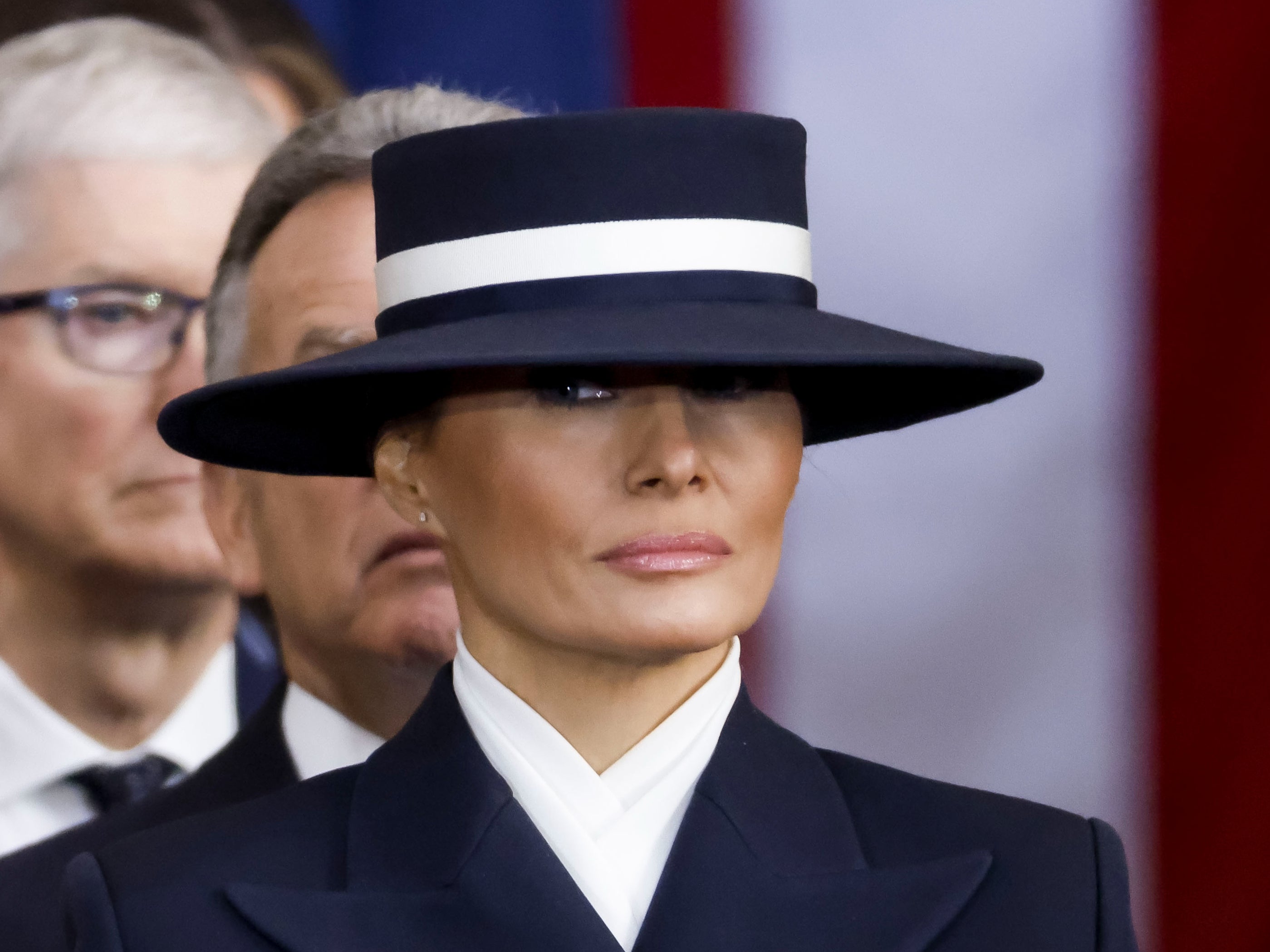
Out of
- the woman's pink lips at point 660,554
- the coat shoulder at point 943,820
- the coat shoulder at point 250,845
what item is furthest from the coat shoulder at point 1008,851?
the coat shoulder at point 250,845

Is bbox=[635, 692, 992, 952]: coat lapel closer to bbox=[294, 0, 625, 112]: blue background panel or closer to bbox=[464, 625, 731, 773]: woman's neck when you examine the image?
bbox=[464, 625, 731, 773]: woman's neck

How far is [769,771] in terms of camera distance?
1103mm

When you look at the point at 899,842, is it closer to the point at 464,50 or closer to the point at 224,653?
the point at 224,653

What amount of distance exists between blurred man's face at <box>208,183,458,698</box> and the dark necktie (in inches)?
8.5

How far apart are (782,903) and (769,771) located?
0.32 ft

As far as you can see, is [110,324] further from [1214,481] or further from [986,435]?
[1214,481]

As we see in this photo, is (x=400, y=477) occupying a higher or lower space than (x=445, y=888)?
higher

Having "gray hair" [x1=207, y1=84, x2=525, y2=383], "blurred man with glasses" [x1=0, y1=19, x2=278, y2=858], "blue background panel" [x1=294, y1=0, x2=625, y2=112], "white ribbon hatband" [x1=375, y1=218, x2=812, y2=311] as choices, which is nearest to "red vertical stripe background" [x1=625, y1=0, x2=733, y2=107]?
"blue background panel" [x1=294, y1=0, x2=625, y2=112]

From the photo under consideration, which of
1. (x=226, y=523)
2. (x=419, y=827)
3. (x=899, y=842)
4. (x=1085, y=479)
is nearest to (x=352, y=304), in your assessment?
(x=226, y=523)

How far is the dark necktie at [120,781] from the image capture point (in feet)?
5.19

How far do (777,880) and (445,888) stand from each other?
213 millimetres

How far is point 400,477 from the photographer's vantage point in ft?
3.77

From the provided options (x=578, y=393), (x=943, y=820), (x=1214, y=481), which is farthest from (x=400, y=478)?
(x=1214, y=481)

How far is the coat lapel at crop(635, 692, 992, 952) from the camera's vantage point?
1.02 metres
